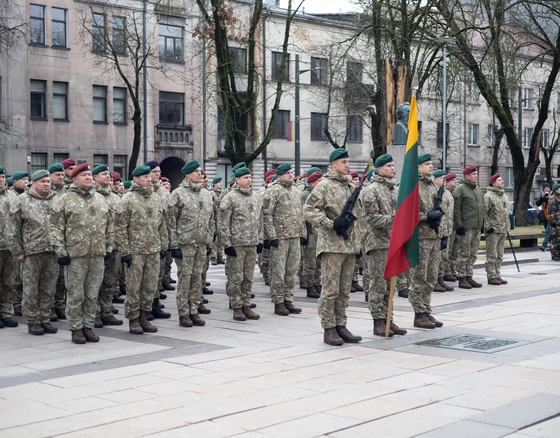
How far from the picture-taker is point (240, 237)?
39.9 ft

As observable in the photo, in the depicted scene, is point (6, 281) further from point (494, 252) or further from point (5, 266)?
point (494, 252)

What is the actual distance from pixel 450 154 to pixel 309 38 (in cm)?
1595

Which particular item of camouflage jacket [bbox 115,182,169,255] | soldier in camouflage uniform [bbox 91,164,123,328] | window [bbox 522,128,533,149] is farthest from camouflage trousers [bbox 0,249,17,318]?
window [bbox 522,128,533,149]

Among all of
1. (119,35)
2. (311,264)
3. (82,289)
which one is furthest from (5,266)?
(119,35)

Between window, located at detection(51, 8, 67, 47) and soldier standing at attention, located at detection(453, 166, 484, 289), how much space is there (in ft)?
94.9

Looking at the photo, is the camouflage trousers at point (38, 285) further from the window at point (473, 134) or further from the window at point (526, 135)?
the window at point (526, 135)

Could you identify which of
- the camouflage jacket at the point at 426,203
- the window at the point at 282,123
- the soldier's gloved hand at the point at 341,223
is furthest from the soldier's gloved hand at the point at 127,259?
the window at the point at 282,123

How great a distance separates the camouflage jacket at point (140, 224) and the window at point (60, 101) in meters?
31.3

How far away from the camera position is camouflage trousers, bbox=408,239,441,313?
11016mm

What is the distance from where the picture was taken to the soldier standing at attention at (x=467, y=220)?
53.6 feet

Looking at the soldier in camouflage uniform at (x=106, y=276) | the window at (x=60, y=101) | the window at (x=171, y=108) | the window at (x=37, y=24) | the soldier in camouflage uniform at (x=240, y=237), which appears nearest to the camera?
the soldier in camouflage uniform at (x=106, y=276)

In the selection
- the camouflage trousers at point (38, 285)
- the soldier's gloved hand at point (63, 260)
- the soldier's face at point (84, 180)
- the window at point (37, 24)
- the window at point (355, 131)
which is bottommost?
the camouflage trousers at point (38, 285)

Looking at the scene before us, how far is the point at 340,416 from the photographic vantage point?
6.74 meters

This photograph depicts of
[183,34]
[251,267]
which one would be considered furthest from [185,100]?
[251,267]
